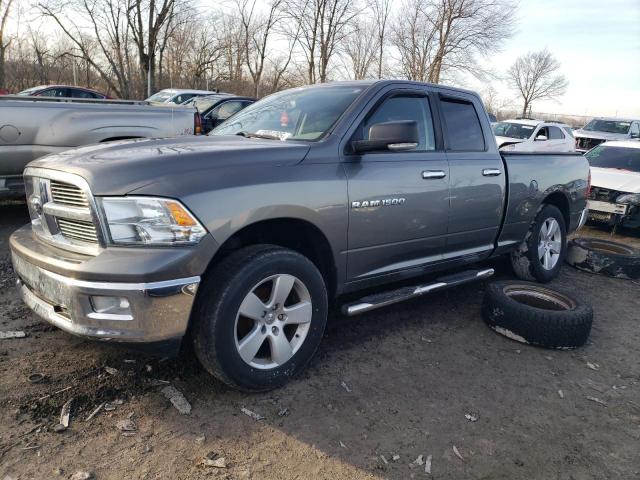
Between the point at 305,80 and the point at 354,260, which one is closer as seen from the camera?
the point at 354,260

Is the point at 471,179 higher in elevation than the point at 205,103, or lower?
lower

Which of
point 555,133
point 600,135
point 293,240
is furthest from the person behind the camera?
point 600,135

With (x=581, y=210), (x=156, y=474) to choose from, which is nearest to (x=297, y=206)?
(x=156, y=474)

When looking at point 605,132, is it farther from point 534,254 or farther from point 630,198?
point 534,254

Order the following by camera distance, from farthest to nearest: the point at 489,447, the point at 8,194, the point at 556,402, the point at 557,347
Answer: the point at 8,194, the point at 557,347, the point at 556,402, the point at 489,447

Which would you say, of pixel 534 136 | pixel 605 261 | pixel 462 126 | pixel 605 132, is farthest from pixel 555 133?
pixel 462 126

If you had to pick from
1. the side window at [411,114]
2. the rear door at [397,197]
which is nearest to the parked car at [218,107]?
the side window at [411,114]

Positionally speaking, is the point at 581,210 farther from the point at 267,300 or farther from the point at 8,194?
the point at 8,194

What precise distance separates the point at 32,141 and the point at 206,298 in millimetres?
4286

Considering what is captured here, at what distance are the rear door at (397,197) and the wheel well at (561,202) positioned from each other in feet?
6.41

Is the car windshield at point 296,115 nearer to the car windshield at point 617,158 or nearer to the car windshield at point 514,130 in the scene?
the car windshield at point 617,158

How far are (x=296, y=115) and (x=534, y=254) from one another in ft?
9.65

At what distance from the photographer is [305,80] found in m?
34.8

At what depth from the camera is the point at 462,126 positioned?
4195 mm
